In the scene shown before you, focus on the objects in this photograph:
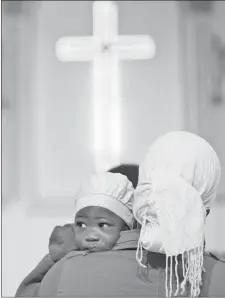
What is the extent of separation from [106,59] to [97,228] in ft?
2.87

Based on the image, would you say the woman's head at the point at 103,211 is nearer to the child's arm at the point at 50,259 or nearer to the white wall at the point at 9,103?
the child's arm at the point at 50,259

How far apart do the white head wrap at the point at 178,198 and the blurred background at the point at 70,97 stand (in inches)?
33.2

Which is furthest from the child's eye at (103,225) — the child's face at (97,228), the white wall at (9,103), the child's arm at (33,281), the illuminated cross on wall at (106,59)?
the white wall at (9,103)

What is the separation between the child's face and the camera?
87 centimetres

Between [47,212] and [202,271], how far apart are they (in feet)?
3.01

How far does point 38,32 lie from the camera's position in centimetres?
179

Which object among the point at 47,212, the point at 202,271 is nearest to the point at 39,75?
the point at 47,212

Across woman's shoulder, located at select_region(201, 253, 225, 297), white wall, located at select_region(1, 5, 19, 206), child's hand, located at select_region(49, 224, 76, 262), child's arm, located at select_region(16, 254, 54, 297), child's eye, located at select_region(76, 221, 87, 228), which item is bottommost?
child's arm, located at select_region(16, 254, 54, 297)

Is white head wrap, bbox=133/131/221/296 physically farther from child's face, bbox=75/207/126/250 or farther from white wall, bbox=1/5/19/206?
white wall, bbox=1/5/19/206

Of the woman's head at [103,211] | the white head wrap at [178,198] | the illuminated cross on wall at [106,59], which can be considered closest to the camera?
the white head wrap at [178,198]

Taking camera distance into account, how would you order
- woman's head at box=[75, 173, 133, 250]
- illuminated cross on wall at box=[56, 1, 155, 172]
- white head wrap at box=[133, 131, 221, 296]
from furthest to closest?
illuminated cross on wall at box=[56, 1, 155, 172] < woman's head at box=[75, 173, 133, 250] < white head wrap at box=[133, 131, 221, 296]

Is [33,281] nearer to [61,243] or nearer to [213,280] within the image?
[61,243]

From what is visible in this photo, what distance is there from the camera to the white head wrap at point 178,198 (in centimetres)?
77

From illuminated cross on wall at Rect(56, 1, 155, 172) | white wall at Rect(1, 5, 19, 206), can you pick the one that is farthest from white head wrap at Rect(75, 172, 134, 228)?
white wall at Rect(1, 5, 19, 206)
